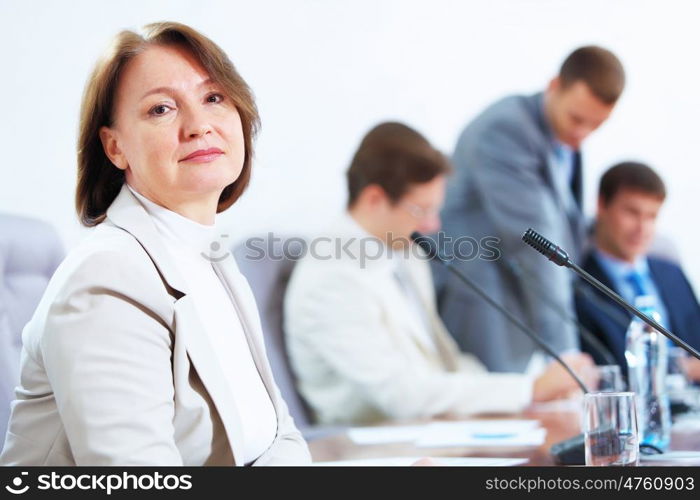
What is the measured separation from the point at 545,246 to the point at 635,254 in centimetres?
212

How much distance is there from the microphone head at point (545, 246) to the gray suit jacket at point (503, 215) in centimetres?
185

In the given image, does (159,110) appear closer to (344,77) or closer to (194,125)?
(194,125)

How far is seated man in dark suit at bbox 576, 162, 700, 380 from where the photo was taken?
303cm

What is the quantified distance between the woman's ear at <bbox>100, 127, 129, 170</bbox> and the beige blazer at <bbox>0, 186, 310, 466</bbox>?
8 centimetres

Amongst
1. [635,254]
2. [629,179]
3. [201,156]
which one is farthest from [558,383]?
[201,156]

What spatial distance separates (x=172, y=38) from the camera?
3.91 ft

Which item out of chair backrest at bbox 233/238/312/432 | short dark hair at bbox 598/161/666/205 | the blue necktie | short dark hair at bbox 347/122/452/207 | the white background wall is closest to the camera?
the white background wall

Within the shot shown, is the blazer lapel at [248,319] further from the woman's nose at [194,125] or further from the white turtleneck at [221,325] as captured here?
the woman's nose at [194,125]

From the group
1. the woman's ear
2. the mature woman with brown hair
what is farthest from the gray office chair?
the woman's ear

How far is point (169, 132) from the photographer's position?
3.89ft

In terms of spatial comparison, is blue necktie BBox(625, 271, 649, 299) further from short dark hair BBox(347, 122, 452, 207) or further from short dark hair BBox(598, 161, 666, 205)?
short dark hair BBox(347, 122, 452, 207)

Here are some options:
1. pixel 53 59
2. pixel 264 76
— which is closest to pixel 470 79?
pixel 264 76

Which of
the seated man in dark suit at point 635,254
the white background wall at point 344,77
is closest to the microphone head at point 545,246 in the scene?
the white background wall at point 344,77
